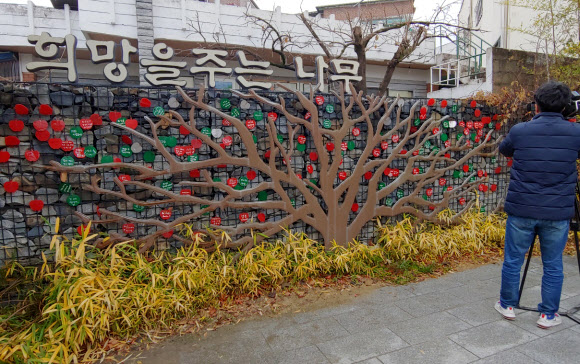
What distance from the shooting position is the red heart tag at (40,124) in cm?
331

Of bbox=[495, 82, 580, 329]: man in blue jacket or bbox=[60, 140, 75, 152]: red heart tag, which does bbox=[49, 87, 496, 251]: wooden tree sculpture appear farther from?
bbox=[495, 82, 580, 329]: man in blue jacket

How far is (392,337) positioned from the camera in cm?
292

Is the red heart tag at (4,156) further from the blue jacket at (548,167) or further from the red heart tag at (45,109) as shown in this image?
the blue jacket at (548,167)

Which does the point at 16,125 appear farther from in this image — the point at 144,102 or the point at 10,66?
the point at 10,66

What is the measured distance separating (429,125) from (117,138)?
385 centimetres

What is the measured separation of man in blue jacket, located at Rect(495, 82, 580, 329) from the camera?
9.54 feet

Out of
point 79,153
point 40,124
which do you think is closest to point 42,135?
point 40,124

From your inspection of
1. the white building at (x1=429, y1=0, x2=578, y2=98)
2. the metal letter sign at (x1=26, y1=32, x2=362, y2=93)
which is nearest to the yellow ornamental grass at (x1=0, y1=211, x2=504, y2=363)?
the metal letter sign at (x1=26, y1=32, x2=362, y2=93)

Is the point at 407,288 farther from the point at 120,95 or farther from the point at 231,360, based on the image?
the point at 120,95

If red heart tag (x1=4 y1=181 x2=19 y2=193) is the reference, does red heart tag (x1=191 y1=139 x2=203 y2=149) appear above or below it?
above

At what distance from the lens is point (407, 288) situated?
388cm

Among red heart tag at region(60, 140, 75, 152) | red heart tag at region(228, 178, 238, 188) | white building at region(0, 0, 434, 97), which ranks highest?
white building at region(0, 0, 434, 97)

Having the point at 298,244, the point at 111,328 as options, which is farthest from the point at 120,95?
the point at 298,244

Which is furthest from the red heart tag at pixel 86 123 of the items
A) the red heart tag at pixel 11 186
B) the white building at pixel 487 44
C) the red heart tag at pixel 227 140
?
the white building at pixel 487 44
